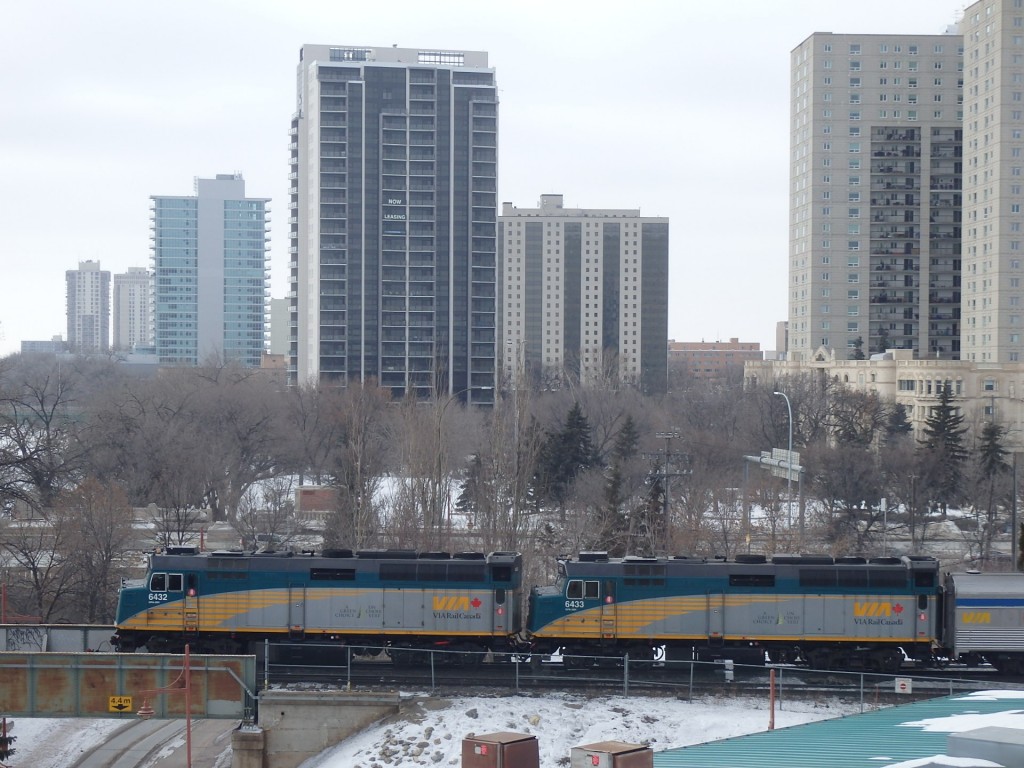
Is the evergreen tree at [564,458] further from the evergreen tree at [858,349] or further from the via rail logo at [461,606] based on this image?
the evergreen tree at [858,349]

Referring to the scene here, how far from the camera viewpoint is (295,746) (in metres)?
27.4

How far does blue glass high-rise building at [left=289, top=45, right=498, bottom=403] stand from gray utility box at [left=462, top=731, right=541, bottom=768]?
10722 cm

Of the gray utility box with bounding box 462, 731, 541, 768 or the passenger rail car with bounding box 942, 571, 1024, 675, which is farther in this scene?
the passenger rail car with bounding box 942, 571, 1024, 675

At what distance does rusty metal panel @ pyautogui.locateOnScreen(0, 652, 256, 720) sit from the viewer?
2772 centimetres

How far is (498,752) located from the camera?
16781mm

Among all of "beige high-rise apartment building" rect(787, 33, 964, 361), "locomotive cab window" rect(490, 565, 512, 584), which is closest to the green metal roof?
"locomotive cab window" rect(490, 565, 512, 584)

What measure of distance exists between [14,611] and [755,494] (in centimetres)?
3609

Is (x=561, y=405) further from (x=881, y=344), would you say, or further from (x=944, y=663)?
(x=944, y=663)

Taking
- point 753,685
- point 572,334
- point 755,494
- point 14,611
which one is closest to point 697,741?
point 753,685

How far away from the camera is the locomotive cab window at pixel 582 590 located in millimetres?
30078

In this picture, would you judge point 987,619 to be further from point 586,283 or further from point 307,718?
point 586,283

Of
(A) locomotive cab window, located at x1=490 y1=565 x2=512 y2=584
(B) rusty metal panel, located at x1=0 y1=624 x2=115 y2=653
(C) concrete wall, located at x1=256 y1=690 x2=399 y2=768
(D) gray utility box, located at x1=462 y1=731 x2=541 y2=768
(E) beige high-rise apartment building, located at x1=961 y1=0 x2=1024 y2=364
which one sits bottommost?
(C) concrete wall, located at x1=256 y1=690 x2=399 y2=768

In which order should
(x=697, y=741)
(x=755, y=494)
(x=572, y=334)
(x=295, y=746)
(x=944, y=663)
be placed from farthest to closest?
(x=572, y=334)
(x=755, y=494)
(x=944, y=663)
(x=295, y=746)
(x=697, y=741)

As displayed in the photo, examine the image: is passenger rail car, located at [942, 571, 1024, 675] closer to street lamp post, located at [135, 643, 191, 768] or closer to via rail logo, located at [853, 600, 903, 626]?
via rail logo, located at [853, 600, 903, 626]
